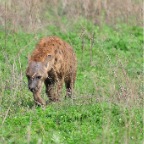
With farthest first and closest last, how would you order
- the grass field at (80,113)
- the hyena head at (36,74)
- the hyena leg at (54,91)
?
the hyena leg at (54,91), the hyena head at (36,74), the grass field at (80,113)

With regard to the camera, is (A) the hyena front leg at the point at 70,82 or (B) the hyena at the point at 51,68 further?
(A) the hyena front leg at the point at 70,82

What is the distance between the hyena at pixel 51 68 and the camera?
10320mm

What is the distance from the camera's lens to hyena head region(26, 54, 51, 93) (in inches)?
403

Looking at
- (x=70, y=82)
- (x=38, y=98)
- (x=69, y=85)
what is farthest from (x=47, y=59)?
(x=69, y=85)

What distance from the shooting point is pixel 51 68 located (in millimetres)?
10734

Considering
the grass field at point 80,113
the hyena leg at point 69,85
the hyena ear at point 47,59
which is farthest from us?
the hyena leg at point 69,85

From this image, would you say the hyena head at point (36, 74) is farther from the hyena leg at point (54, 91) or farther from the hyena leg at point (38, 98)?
the hyena leg at point (54, 91)

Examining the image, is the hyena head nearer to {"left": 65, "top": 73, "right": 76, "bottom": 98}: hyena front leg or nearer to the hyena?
the hyena

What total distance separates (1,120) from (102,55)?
18.4ft

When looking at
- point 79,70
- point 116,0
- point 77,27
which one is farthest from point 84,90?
point 116,0

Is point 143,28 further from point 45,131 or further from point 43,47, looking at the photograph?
point 45,131

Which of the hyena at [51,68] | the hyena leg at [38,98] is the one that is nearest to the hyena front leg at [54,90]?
the hyena at [51,68]

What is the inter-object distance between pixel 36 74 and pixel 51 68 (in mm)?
443

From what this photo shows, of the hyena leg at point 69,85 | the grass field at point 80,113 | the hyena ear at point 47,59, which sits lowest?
the hyena leg at point 69,85
